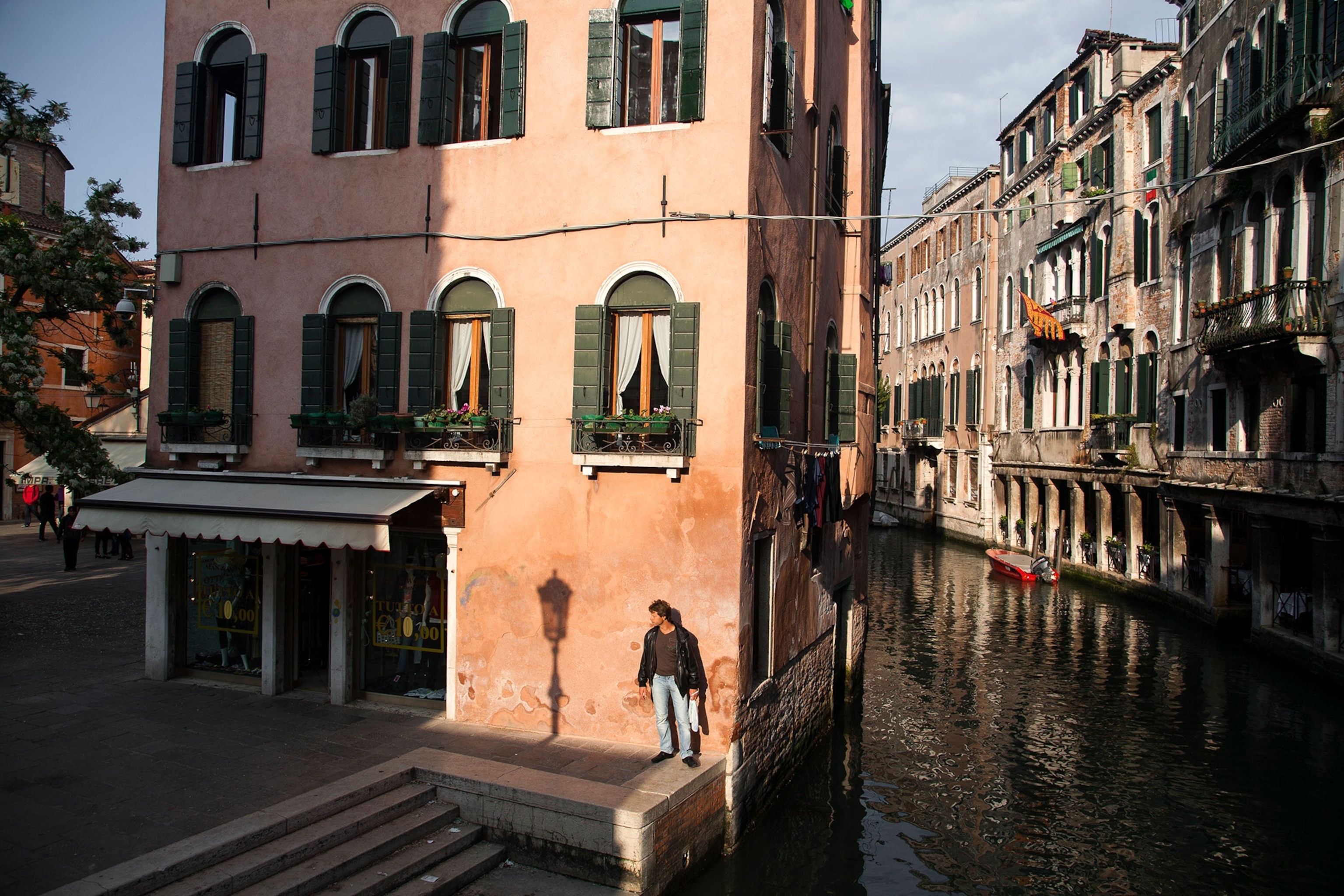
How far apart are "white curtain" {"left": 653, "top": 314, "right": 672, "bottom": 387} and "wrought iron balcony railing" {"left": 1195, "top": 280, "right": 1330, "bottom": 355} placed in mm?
14652

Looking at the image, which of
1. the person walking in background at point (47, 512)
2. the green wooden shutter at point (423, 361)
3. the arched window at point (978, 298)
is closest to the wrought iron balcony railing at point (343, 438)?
the green wooden shutter at point (423, 361)

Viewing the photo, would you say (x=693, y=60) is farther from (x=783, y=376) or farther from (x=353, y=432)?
(x=353, y=432)

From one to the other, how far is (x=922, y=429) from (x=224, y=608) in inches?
1648

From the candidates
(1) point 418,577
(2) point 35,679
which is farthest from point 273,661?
(2) point 35,679

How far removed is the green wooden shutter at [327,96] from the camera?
1109cm

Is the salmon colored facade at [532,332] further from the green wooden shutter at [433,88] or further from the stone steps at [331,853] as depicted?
the stone steps at [331,853]

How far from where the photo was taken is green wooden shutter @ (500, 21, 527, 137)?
10.2 m

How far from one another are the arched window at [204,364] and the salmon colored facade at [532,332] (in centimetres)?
5

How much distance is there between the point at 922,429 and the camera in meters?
48.8

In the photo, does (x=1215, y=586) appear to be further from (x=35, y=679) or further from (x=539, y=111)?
(x=35, y=679)

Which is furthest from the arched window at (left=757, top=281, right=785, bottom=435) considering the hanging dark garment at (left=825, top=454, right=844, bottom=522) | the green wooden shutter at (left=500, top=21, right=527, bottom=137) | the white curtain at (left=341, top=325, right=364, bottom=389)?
the white curtain at (left=341, top=325, right=364, bottom=389)

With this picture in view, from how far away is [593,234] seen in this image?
32.7 ft

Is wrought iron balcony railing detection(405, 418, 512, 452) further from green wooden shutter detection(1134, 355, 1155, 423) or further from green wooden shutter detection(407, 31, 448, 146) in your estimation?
green wooden shutter detection(1134, 355, 1155, 423)

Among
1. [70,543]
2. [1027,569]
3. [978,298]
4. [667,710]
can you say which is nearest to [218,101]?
[667,710]
